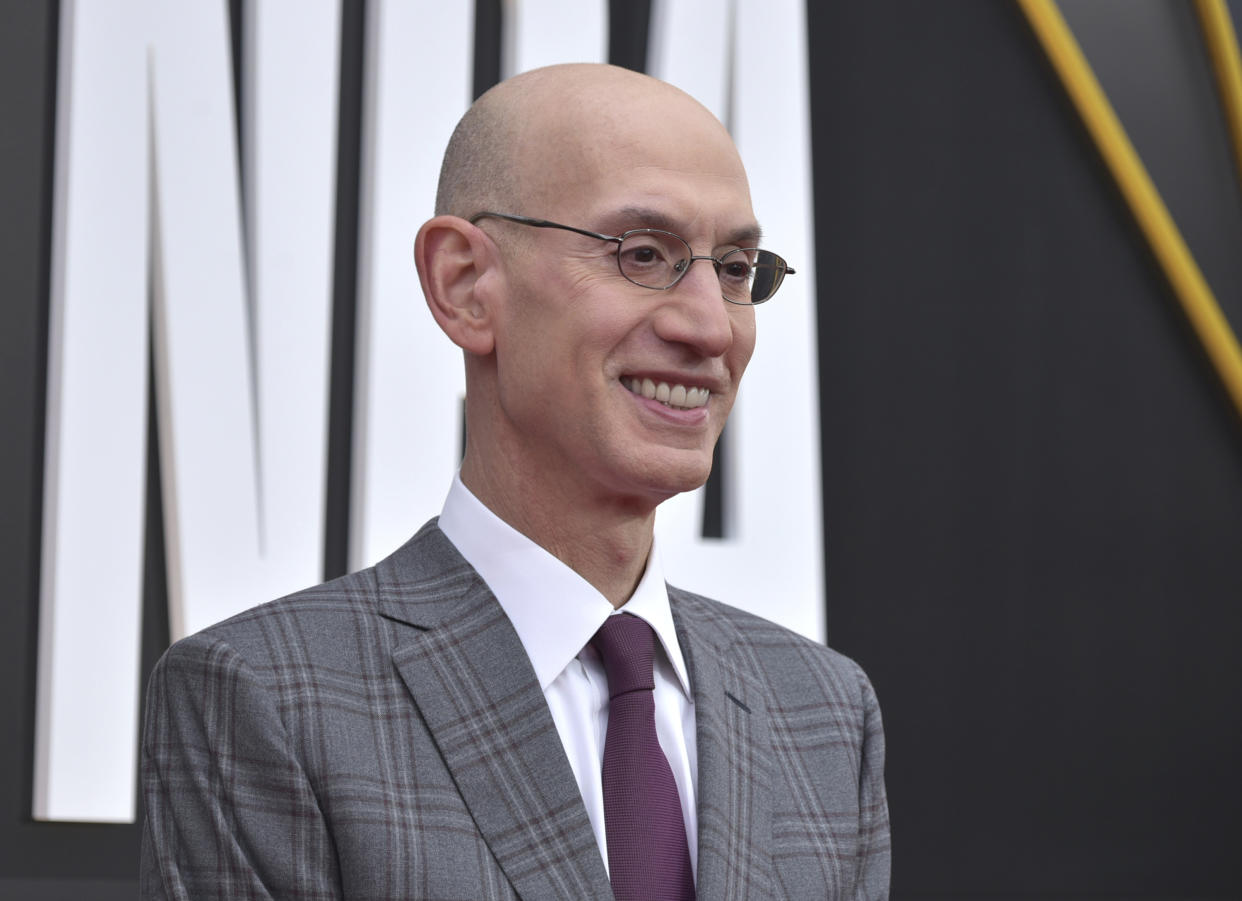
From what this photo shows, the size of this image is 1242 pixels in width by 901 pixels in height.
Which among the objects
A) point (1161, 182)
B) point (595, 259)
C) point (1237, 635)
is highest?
point (1161, 182)

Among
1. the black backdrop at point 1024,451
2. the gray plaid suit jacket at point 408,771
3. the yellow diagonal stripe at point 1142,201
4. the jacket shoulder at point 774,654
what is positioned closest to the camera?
the gray plaid suit jacket at point 408,771

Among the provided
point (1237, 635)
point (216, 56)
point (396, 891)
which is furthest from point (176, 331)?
point (1237, 635)

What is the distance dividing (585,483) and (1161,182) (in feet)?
8.54

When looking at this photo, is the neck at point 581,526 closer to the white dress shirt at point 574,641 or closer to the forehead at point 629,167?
the white dress shirt at point 574,641

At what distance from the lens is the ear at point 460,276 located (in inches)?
50.7

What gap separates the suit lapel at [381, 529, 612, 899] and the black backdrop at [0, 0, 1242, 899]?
1988mm

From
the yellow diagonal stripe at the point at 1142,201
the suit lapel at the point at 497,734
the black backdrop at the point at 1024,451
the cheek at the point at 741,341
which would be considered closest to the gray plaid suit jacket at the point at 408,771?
the suit lapel at the point at 497,734

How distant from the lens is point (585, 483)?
49.8 inches

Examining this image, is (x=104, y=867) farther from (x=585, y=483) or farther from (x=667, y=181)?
(x=667, y=181)

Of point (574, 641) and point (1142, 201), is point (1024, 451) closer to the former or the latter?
point (1142, 201)

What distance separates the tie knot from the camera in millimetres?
1234

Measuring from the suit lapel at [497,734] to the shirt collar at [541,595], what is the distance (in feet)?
0.06

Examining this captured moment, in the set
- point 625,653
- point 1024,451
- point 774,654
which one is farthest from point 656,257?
point 1024,451

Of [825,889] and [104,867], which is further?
[104,867]
